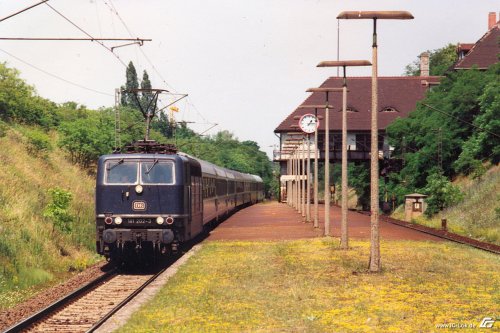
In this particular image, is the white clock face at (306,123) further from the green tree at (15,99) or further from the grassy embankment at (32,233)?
the green tree at (15,99)

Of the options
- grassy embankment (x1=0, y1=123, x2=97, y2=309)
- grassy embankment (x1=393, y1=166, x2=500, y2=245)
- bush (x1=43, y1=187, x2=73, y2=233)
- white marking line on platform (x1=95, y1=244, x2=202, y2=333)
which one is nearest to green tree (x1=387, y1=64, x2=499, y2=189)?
grassy embankment (x1=393, y1=166, x2=500, y2=245)

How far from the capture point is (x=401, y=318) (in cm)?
1081

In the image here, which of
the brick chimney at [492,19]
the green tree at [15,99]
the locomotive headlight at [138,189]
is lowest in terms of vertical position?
the locomotive headlight at [138,189]

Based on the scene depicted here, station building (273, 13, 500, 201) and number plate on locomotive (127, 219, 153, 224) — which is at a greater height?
station building (273, 13, 500, 201)

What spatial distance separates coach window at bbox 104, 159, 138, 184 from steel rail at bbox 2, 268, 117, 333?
2.48 m

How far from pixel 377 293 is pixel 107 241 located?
7.14 metres

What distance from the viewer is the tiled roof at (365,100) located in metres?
69.0

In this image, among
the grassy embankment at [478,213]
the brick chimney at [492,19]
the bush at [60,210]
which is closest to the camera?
the bush at [60,210]

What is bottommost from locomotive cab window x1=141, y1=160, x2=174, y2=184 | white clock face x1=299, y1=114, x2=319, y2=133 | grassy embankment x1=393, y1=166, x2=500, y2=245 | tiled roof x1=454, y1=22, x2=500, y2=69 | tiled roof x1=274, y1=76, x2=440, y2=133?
grassy embankment x1=393, y1=166, x2=500, y2=245

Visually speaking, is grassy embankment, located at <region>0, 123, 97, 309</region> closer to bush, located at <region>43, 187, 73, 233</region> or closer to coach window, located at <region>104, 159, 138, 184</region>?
bush, located at <region>43, 187, 73, 233</region>

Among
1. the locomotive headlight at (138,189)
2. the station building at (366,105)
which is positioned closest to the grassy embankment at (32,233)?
the locomotive headlight at (138,189)

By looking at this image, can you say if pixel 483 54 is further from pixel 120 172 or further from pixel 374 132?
pixel 120 172

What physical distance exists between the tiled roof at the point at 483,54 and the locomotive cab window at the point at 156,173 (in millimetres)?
46428

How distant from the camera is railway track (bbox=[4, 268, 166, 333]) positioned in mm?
10906
